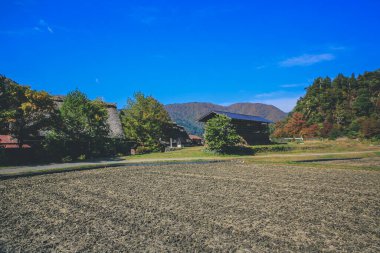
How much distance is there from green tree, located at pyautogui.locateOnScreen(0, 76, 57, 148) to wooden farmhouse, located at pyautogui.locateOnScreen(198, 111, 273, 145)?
76.2ft

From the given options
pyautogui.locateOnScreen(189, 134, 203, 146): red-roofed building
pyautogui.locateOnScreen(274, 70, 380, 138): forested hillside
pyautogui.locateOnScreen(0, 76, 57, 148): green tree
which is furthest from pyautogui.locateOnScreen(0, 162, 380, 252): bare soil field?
pyautogui.locateOnScreen(189, 134, 203, 146): red-roofed building

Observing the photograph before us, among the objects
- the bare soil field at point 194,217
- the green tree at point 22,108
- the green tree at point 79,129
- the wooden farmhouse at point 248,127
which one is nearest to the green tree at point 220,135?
the wooden farmhouse at point 248,127

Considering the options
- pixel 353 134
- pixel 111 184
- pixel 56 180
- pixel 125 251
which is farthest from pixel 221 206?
pixel 353 134

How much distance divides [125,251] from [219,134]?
92.6ft

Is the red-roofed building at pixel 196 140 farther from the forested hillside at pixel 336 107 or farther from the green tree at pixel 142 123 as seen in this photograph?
the green tree at pixel 142 123

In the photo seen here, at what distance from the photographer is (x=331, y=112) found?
77375 mm

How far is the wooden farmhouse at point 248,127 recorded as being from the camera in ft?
142

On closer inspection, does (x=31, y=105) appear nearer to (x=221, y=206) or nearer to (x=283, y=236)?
(x=221, y=206)

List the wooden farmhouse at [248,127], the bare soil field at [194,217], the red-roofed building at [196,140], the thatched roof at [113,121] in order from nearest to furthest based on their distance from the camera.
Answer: the bare soil field at [194,217] < the thatched roof at [113,121] < the wooden farmhouse at [248,127] < the red-roofed building at [196,140]

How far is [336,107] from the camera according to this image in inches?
3014

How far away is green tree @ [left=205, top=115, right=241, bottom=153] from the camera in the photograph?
110 ft

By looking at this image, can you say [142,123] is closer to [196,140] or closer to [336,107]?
[196,140]

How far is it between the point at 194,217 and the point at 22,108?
25.6 meters

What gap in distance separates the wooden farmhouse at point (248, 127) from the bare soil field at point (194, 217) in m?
28.4
